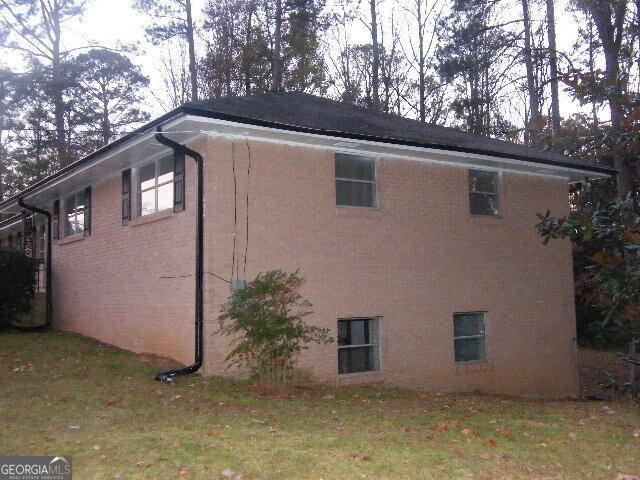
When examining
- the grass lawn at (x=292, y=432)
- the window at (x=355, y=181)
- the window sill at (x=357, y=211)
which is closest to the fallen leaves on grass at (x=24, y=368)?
the grass lawn at (x=292, y=432)

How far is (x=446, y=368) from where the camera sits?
1278cm

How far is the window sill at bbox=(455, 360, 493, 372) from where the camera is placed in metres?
13.0

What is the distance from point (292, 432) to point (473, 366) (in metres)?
7.15

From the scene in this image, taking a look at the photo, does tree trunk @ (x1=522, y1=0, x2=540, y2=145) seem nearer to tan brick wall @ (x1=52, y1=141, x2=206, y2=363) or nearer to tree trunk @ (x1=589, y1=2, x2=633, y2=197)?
tree trunk @ (x1=589, y1=2, x2=633, y2=197)

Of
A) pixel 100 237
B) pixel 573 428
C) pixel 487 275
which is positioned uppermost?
pixel 100 237

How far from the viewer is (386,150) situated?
12062mm

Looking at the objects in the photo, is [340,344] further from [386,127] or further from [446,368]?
[386,127]

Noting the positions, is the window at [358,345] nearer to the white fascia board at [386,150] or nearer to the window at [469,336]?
the window at [469,336]

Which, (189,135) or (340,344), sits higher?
(189,135)

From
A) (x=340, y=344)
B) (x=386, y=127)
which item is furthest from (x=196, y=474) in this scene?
(x=386, y=127)

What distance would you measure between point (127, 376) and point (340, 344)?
11.7ft

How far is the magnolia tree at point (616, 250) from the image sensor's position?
371 inches

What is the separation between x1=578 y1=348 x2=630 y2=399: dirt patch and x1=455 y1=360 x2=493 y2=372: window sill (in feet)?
10.5

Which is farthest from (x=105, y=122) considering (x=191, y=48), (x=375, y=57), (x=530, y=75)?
(x=530, y=75)
